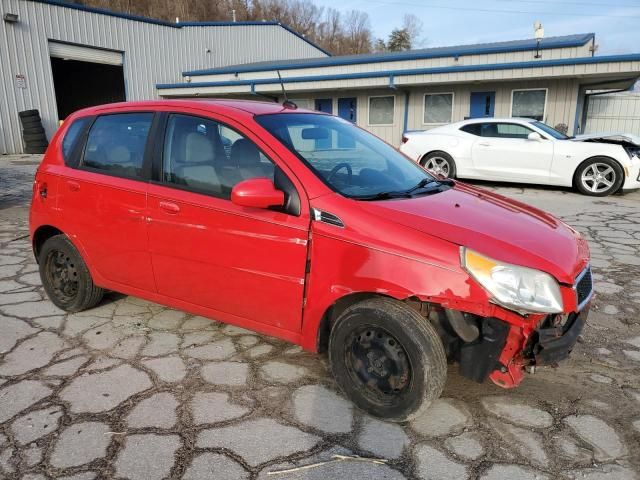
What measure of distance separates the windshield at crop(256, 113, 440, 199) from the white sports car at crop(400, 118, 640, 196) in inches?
282

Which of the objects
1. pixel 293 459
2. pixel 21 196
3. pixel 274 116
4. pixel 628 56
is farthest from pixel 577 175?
pixel 21 196

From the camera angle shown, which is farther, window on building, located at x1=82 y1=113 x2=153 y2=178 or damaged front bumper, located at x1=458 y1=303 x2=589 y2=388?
window on building, located at x1=82 y1=113 x2=153 y2=178

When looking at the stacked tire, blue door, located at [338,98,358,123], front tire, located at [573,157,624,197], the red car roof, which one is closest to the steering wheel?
the red car roof

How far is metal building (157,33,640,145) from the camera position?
545 inches

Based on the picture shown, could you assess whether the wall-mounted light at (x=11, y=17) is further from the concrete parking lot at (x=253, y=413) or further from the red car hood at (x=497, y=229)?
the red car hood at (x=497, y=229)

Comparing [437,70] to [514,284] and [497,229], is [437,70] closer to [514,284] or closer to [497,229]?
[497,229]

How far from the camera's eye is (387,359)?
2500 mm

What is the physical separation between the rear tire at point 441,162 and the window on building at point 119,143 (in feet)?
26.5

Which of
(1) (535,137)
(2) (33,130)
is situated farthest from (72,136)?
(2) (33,130)

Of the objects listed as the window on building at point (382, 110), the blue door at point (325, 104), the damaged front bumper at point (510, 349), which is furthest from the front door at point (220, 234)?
the blue door at point (325, 104)

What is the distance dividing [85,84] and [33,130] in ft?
41.9

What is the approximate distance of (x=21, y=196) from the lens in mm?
9359

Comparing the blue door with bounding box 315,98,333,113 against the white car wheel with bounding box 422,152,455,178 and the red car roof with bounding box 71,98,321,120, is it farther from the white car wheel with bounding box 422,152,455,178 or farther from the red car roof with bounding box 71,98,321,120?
the red car roof with bounding box 71,98,321,120

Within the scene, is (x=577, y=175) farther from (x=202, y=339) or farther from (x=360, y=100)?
(x=360, y=100)
